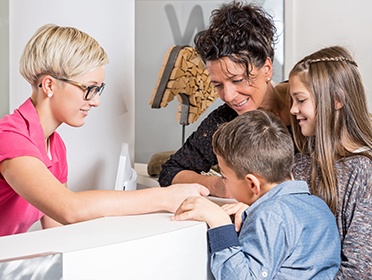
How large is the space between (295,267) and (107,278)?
0.40 meters

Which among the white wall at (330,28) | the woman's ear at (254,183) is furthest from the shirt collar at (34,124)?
the white wall at (330,28)

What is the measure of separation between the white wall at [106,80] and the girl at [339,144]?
766mm

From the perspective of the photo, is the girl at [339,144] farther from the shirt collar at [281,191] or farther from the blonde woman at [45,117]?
the blonde woman at [45,117]

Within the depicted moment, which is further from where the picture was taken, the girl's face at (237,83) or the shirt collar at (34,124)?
the girl's face at (237,83)

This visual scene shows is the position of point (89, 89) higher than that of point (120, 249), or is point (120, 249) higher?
point (89, 89)

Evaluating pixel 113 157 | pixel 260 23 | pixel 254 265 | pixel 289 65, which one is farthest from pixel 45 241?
pixel 289 65

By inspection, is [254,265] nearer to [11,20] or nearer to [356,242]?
[356,242]

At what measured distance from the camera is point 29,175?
1192 mm

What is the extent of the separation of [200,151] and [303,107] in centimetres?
48

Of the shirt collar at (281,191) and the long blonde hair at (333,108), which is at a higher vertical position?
the long blonde hair at (333,108)

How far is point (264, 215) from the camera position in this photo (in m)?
1.08

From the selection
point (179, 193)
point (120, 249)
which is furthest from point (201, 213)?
point (120, 249)

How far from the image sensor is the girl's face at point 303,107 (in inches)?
56.9

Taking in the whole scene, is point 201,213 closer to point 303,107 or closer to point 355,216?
point 355,216
